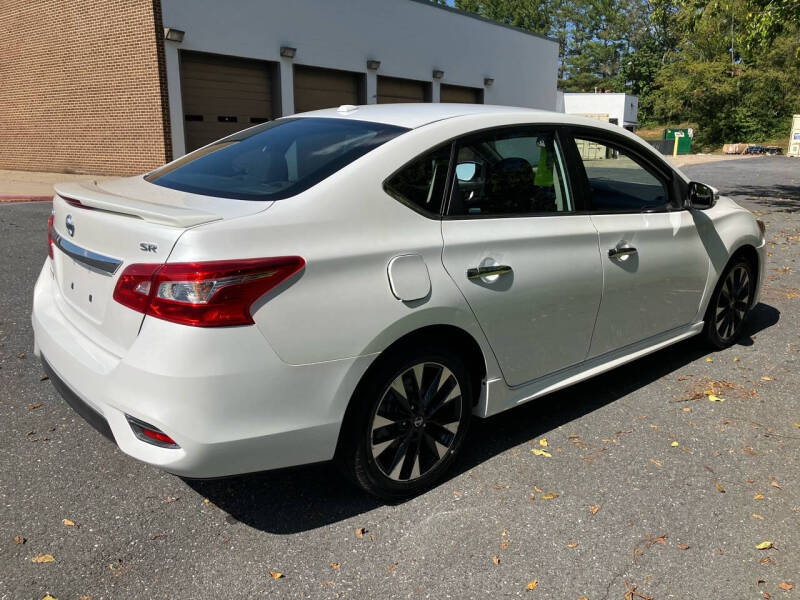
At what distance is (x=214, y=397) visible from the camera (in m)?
2.39

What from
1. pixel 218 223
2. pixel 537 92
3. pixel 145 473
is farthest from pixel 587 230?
pixel 537 92

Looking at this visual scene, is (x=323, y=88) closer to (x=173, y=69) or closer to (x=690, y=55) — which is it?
(x=173, y=69)

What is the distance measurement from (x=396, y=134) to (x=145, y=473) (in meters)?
1.97

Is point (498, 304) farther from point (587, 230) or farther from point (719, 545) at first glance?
point (719, 545)

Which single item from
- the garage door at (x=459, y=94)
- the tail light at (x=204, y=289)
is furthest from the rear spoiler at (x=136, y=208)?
the garage door at (x=459, y=94)

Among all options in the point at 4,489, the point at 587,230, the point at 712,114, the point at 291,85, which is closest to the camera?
the point at 4,489

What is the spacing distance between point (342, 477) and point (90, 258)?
1487 mm

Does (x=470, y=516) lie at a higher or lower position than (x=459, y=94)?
lower

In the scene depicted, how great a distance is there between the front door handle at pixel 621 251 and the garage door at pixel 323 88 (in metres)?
16.6

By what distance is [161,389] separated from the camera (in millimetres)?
2396

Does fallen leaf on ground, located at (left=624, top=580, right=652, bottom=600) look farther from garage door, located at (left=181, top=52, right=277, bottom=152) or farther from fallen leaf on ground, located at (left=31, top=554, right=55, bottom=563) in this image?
garage door, located at (left=181, top=52, right=277, bottom=152)

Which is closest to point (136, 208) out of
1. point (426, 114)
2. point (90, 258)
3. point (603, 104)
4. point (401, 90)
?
point (90, 258)

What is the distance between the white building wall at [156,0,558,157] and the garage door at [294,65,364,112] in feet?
1.06

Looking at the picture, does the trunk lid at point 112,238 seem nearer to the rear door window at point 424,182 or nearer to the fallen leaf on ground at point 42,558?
the rear door window at point 424,182
